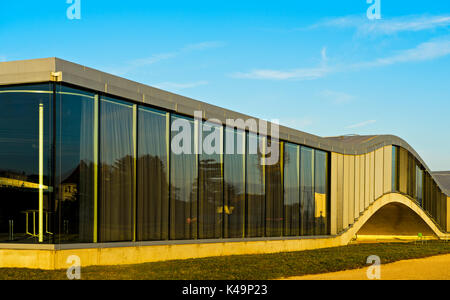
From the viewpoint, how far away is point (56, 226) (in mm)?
16422

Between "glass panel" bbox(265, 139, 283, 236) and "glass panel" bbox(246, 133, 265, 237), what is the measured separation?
56 cm

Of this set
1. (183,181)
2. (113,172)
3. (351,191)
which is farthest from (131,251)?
(351,191)

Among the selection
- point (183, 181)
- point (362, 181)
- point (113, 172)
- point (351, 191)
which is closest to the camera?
point (113, 172)

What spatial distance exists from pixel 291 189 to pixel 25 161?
55.1ft

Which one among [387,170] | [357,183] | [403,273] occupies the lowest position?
[403,273]

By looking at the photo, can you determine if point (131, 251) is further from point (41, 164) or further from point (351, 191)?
point (351, 191)

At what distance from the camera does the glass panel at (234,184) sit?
24.4 meters

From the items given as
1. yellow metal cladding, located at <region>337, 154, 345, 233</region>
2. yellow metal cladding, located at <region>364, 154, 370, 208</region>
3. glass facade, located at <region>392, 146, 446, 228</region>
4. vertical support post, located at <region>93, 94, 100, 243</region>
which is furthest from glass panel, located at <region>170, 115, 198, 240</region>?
glass facade, located at <region>392, 146, 446, 228</region>

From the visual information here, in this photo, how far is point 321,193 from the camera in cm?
3431

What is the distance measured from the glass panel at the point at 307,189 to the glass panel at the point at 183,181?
11.0 meters

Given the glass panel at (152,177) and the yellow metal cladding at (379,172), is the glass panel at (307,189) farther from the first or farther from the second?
the yellow metal cladding at (379,172)

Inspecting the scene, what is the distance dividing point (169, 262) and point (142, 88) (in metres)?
6.23
